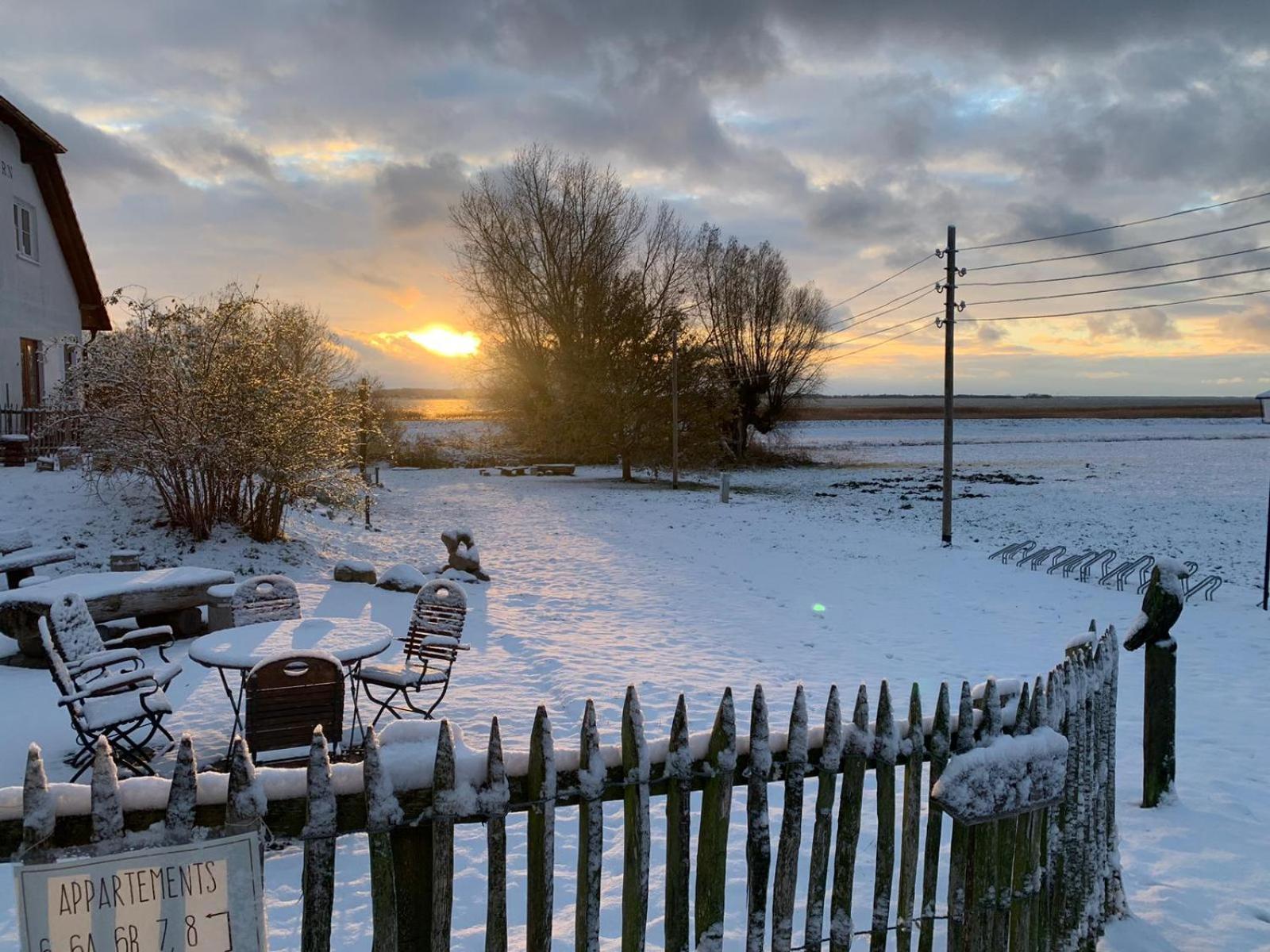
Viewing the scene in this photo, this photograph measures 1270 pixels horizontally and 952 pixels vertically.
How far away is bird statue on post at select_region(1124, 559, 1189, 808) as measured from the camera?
5.16 metres

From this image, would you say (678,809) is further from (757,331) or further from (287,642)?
(757,331)

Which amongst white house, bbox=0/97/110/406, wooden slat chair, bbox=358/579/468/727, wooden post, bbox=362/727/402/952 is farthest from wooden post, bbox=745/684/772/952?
white house, bbox=0/97/110/406

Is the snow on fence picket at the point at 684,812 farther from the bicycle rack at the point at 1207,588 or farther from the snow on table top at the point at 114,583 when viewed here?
the bicycle rack at the point at 1207,588

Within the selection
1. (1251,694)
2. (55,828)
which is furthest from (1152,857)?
(55,828)

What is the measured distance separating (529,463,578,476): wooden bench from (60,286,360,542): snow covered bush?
21.5m

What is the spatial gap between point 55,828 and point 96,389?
A: 12.9m

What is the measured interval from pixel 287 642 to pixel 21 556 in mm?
6821

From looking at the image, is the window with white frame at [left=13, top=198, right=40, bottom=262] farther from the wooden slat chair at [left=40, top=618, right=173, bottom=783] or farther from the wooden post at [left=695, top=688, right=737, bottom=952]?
the wooden post at [left=695, top=688, right=737, bottom=952]

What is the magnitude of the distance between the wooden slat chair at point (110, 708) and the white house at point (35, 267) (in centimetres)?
1591

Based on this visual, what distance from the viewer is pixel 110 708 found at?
211 inches

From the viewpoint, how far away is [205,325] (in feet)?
41.5

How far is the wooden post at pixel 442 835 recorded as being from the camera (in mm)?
2210

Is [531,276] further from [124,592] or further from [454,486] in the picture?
[124,592]

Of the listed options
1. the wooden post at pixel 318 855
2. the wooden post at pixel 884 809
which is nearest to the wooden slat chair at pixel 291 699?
the wooden post at pixel 318 855
